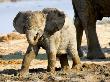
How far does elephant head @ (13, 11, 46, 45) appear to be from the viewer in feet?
31.2

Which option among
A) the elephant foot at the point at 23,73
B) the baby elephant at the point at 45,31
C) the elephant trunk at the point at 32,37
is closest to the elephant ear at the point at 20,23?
the baby elephant at the point at 45,31

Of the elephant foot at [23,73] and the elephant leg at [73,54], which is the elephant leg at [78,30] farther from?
the elephant foot at [23,73]

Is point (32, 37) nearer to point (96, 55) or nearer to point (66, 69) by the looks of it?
point (66, 69)

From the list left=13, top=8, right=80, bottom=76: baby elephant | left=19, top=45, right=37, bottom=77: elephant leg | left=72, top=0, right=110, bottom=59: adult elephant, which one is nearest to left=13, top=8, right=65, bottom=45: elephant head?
left=13, top=8, right=80, bottom=76: baby elephant

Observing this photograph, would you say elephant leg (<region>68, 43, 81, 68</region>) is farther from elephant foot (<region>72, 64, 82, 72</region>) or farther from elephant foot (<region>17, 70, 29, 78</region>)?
elephant foot (<region>17, 70, 29, 78</region>)

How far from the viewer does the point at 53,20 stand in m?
9.96

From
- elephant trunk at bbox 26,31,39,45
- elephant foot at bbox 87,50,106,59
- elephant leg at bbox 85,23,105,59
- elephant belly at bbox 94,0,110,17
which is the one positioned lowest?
elephant foot at bbox 87,50,106,59

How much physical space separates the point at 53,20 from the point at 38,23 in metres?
0.43

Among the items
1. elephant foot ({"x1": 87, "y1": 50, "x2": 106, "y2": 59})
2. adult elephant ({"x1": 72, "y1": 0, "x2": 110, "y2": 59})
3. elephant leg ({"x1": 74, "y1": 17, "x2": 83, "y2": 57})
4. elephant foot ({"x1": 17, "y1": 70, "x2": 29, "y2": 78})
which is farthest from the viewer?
elephant leg ({"x1": 74, "y1": 17, "x2": 83, "y2": 57})

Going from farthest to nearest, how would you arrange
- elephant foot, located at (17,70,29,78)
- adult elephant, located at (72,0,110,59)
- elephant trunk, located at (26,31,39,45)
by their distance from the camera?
adult elephant, located at (72,0,110,59), elephant foot, located at (17,70,29,78), elephant trunk, located at (26,31,39,45)

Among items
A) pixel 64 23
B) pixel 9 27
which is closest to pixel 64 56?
pixel 64 23

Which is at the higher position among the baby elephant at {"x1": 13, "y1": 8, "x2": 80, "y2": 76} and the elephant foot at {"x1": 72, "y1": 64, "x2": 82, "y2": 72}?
the baby elephant at {"x1": 13, "y1": 8, "x2": 80, "y2": 76}

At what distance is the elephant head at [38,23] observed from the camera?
9.52 m

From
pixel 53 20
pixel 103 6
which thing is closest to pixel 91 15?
pixel 103 6
